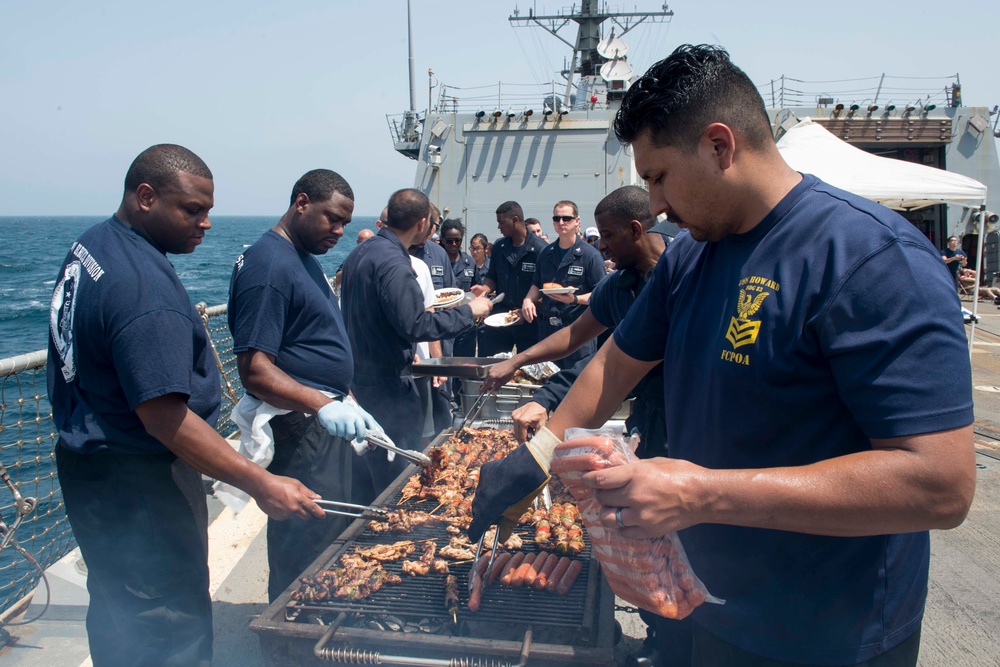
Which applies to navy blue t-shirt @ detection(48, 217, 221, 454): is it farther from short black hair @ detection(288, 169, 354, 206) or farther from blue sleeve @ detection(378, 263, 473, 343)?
blue sleeve @ detection(378, 263, 473, 343)

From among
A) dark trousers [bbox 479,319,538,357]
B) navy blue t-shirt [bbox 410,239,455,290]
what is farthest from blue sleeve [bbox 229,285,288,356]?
dark trousers [bbox 479,319,538,357]

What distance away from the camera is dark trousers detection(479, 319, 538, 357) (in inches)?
331

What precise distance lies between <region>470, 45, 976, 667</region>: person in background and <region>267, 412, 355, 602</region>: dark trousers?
1.98 meters

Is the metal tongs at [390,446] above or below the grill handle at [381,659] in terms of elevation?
above

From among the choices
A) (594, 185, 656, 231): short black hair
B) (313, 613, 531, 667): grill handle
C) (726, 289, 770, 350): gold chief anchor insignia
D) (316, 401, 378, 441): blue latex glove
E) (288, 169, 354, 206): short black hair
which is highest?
(288, 169, 354, 206): short black hair

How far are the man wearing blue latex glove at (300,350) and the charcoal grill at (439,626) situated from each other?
62cm

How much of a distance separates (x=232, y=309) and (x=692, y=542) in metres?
2.58

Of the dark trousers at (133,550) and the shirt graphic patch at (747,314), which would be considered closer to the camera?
the shirt graphic patch at (747,314)

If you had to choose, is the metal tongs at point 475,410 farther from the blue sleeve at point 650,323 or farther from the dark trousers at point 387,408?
the blue sleeve at point 650,323

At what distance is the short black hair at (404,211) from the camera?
188 inches

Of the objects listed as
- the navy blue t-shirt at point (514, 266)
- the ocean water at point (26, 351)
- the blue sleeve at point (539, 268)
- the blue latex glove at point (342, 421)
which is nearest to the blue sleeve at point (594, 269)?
the blue sleeve at point (539, 268)

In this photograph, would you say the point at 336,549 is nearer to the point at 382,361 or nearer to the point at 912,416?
the point at 382,361

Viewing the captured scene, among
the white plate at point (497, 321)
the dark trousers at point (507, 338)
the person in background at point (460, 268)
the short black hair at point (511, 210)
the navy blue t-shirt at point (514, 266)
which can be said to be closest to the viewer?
the white plate at point (497, 321)

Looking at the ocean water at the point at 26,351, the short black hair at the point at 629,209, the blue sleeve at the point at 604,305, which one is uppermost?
the short black hair at the point at 629,209
